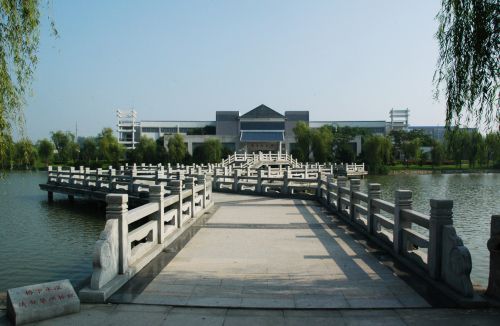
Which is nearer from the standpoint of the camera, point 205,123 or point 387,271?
point 387,271

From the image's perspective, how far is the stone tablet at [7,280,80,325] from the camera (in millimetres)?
4402

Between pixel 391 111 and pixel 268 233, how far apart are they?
131896mm

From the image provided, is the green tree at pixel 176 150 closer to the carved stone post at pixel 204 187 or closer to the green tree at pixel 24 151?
the carved stone post at pixel 204 187

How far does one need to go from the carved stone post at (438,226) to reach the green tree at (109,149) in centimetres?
7542

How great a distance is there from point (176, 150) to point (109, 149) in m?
11.7

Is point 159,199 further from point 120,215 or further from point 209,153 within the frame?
point 209,153

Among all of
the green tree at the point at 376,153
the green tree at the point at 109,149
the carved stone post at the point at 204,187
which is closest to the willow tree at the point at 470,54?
the carved stone post at the point at 204,187

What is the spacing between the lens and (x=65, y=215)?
21.7 meters

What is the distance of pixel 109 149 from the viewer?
76.8 meters

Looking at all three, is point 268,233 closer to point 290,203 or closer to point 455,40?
point 455,40

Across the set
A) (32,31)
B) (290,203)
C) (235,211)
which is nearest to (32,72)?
(32,31)

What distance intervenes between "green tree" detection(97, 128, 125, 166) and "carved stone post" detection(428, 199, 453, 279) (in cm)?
7542

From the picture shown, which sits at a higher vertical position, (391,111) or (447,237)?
(391,111)

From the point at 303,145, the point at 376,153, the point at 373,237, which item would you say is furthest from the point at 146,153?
the point at 373,237
